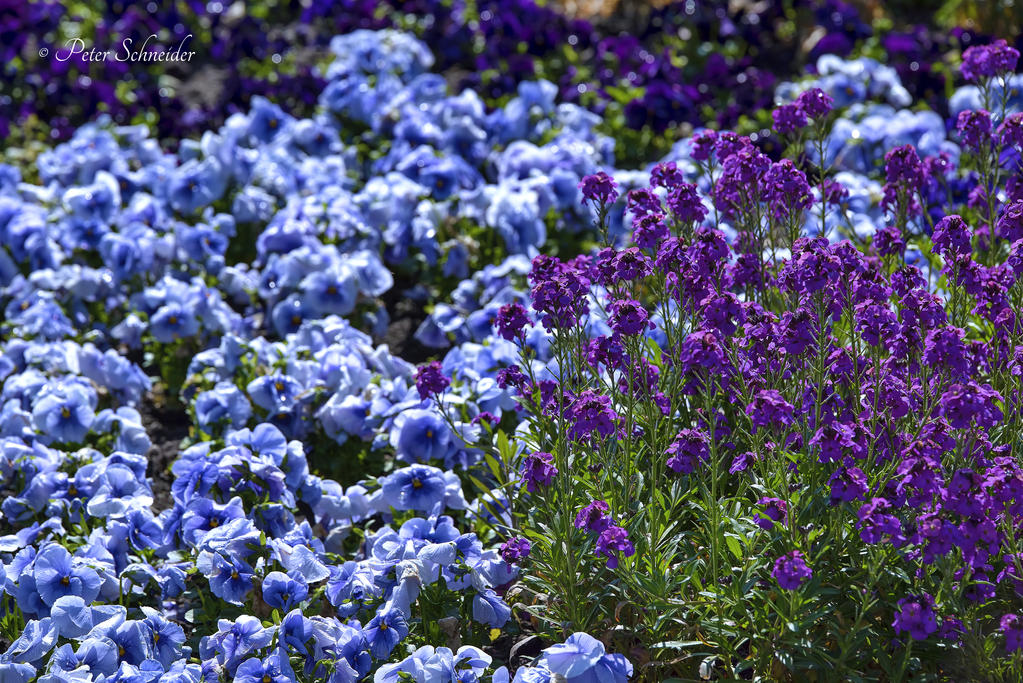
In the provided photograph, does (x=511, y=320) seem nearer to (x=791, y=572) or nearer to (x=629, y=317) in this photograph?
(x=629, y=317)

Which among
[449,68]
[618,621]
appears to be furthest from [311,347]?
[449,68]

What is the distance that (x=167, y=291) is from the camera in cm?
495

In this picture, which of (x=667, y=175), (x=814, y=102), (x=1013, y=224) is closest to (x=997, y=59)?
(x=814, y=102)

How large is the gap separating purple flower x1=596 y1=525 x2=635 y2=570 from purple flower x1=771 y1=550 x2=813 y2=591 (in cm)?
39

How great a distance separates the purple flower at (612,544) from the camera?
2738 mm

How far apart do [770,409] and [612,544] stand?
0.49m

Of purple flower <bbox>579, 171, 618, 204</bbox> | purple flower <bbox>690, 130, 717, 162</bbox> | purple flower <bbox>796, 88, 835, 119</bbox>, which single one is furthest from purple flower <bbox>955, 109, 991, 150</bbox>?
purple flower <bbox>579, 171, 618, 204</bbox>

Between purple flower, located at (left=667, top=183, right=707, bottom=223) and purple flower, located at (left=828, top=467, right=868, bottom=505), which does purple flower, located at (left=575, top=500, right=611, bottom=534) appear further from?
purple flower, located at (left=667, top=183, right=707, bottom=223)

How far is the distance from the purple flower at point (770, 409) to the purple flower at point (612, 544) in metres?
0.42

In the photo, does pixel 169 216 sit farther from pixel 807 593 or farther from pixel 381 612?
pixel 807 593

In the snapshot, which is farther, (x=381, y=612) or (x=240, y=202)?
(x=240, y=202)

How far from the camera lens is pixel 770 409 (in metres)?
2.66

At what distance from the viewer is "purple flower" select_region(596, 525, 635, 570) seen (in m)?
2.74

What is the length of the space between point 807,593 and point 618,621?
0.64m
